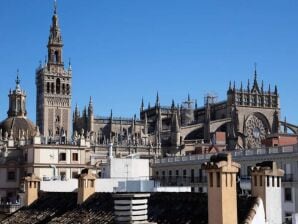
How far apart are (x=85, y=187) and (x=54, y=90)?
78142 mm

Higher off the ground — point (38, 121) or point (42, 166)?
point (38, 121)

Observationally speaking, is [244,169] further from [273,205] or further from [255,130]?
[255,130]

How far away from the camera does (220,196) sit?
1543 cm

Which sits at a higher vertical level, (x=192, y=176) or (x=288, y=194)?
(x=192, y=176)

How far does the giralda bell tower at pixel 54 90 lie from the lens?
9912 cm

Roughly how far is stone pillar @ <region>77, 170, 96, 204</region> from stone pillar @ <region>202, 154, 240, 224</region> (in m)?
9.09

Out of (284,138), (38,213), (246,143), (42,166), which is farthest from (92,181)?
(246,143)

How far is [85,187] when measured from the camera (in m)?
23.8

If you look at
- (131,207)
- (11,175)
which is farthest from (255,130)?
(131,207)

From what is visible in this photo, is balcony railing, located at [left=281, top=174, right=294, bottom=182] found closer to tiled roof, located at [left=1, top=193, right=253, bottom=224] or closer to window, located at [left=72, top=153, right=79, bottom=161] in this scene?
tiled roof, located at [left=1, top=193, right=253, bottom=224]

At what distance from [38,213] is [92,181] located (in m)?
3.00

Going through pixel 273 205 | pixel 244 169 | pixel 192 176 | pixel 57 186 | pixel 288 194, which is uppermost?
pixel 244 169

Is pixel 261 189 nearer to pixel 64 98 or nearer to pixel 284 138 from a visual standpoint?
pixel 284 138

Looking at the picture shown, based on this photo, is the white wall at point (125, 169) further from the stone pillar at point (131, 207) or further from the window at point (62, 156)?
the stone pillar at point (131, 207)
